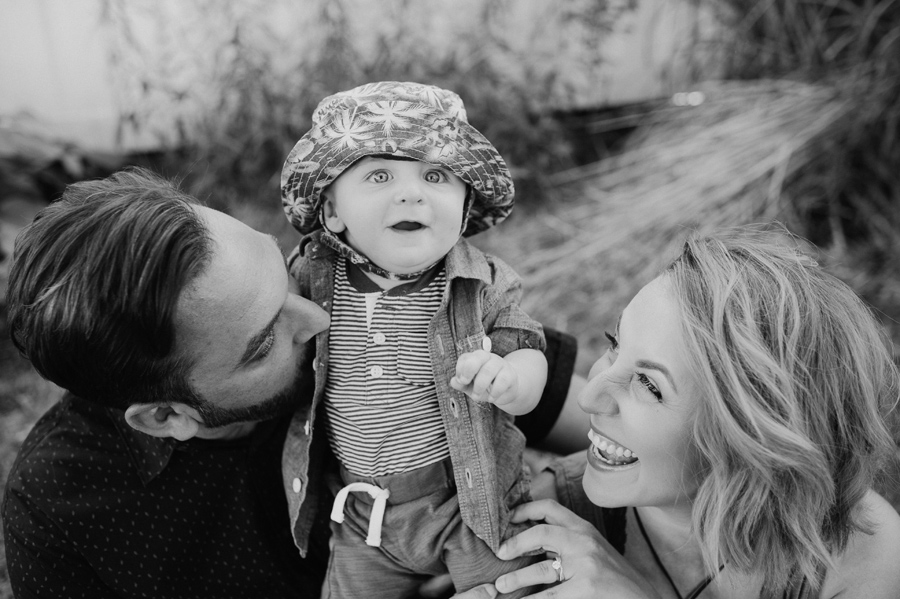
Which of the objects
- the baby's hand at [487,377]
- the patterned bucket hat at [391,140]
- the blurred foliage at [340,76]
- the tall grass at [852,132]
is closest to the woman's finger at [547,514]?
the baby's hand at [487,377]

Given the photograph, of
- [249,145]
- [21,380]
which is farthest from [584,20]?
[21,380]

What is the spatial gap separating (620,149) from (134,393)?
4.13 meters

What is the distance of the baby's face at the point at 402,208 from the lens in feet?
5.15

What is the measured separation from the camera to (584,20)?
13.4 ft

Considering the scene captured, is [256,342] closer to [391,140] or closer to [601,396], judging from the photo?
[391,140]

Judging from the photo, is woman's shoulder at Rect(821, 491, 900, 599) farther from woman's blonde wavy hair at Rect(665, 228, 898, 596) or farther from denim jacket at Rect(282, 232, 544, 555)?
denim jacket at Rect(282, 232, 544, 555)

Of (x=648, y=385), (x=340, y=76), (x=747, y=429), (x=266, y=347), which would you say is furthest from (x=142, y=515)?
(x=340, y=76)

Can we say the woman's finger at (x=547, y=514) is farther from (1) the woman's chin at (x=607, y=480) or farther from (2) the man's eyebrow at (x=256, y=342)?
(2) the man's eyebrow at (x=256, y=342)

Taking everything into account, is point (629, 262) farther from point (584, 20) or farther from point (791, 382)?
point (791, 382)

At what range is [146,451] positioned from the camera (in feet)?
5.88

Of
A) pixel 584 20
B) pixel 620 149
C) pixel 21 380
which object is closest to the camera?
pixel 21 380

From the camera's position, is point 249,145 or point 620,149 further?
point 620,149

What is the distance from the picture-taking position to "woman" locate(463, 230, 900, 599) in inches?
55.2

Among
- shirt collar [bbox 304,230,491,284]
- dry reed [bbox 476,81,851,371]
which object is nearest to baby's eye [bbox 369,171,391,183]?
shirt collar [bbox 304,230,491,284]
